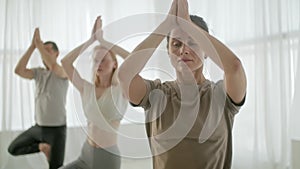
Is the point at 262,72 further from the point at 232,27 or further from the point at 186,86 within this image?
the point at 186,86

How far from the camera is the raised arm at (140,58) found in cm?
56

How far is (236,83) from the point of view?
0.54 metres

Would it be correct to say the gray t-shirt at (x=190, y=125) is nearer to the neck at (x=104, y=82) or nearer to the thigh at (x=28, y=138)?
the neck at (x=104, y=82)

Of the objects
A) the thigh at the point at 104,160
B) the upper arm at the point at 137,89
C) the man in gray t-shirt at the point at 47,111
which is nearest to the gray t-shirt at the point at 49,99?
the man in gray t-shirt at the point at 47,111

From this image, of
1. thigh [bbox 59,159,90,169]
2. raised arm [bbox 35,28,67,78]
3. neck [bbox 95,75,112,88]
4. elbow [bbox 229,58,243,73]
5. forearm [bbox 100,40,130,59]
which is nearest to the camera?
elbow [bbox 229,58,243,73]

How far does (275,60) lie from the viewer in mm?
1430

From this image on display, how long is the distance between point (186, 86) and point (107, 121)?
0.32 m

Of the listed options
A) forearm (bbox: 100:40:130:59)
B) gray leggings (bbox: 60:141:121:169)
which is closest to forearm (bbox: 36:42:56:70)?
gray leggings (bbox: 60:141:121:169)

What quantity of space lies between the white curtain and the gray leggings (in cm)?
10

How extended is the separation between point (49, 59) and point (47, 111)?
215 mm

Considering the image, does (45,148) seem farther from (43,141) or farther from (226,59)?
(226,59)

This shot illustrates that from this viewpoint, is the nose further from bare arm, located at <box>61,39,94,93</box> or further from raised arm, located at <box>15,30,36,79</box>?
raised arm, located at <box>15,30,36,79</box>

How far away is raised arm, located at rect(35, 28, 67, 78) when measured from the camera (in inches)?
49.9

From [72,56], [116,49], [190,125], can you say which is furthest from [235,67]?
[72,56]
